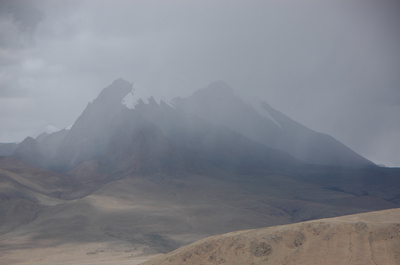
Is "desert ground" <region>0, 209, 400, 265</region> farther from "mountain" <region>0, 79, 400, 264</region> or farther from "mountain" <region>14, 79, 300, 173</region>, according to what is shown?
"mountain" <region>14, 79, 300, 173</region>

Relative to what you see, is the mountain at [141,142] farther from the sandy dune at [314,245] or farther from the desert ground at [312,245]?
the sandy dune at [314,245]

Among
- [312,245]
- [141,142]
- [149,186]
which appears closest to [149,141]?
[141,142]

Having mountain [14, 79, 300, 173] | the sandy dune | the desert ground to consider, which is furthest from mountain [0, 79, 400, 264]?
the sandy dune

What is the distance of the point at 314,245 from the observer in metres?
20.6

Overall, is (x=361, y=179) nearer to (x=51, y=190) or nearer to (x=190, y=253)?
(x=51, y=190)

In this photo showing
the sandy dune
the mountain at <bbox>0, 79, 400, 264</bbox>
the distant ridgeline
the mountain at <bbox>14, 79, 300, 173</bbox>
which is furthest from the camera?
the distant ridgeline

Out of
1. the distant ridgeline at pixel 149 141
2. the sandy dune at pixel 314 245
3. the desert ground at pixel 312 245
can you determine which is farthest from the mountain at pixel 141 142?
the sandy dune at pixel 314 245

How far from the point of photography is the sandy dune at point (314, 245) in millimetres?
18875

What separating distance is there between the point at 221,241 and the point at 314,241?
6325 mm

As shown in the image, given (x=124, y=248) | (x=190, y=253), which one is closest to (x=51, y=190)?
(x=124, y=248)

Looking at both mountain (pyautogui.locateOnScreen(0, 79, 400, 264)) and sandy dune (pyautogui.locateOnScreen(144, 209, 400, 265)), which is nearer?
sandy dune (pyautogui.locateOnScreen(144, 209, 400, 265))

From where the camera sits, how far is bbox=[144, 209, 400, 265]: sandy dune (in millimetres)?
18875

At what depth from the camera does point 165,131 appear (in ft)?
568

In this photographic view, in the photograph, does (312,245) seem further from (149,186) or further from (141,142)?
(141,142)
